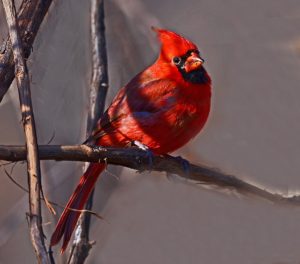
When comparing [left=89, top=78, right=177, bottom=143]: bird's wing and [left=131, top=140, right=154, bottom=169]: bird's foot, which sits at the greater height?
[left=89, top=78, right=177, bottom=143]: bird's wing

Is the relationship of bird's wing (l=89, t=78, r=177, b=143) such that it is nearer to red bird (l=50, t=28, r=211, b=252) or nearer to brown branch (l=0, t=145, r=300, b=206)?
red bird (l=50, t=28, r=211, b=252)

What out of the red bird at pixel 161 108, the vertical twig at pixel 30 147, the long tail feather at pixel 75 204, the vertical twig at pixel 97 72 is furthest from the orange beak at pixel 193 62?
the vertical twig at pixel 30 147

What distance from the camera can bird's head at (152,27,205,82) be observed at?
8.99ft

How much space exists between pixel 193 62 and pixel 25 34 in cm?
73

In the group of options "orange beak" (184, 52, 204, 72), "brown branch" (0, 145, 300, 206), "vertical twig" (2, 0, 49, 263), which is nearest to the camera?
"vertical twig" (2, 0, 49, 263)

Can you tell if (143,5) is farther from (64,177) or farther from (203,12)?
(64,177)

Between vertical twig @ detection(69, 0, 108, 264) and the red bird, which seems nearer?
the red bird

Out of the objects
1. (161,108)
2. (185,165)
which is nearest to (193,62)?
(161,108)

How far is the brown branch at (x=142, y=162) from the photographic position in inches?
67.4

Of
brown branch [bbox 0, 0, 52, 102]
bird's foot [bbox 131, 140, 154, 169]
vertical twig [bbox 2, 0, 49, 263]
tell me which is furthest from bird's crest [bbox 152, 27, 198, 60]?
vertical twig [bbox 2, 0, 49, 263]

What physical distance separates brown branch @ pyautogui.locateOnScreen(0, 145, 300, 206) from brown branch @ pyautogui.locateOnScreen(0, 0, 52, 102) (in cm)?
45

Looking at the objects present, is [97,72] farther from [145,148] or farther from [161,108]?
[145,148]

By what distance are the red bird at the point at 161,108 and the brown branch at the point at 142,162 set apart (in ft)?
0.37

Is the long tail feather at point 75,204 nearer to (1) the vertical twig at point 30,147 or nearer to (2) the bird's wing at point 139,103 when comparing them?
(2) the bird's wing at point 139,103
